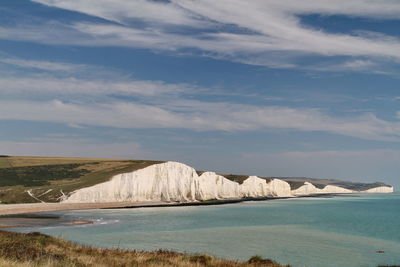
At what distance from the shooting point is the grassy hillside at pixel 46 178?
92.4 metres

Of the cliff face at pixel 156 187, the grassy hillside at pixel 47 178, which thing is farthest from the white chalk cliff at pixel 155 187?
the grassy hillside at pixel 47 178

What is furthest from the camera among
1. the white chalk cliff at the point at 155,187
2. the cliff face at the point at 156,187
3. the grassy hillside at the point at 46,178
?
the cliff face at the point at 156,187

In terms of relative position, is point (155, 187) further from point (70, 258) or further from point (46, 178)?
point (70, 258)

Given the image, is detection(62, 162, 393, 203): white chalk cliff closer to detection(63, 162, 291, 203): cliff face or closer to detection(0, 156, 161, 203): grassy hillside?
detection(63, 162, 291, 203): cliff face

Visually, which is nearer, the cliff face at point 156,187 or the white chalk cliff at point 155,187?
the white chalk cliff at point 155,187

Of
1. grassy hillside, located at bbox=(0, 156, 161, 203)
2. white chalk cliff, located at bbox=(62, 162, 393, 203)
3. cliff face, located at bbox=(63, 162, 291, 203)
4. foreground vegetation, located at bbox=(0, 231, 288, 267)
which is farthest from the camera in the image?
cliff face, located at bbox=(63, 162, 291, 203)

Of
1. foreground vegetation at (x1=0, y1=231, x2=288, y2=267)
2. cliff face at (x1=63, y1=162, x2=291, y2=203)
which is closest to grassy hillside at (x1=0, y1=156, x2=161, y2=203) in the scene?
cliff face at (x1=63, y1=162, x2=291, y2=203)

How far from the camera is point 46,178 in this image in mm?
111562

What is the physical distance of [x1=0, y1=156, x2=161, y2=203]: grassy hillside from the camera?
92.4m

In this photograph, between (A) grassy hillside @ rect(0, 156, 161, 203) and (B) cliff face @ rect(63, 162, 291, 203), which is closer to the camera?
(A) grassy hillside @ rect(0, 156, 161, 203)

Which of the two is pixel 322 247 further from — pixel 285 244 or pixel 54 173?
pixel 54 173

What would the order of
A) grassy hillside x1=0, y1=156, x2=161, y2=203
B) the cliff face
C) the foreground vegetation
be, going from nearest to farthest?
the foreground vegetation, grassy hillside x1=0, y1=156, x2=161, y2=203, the cliff face

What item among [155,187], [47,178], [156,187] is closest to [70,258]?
[155,187]

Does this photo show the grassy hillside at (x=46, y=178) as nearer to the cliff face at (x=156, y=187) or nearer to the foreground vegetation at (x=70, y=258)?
the cliff face at (x=156, y=187)
